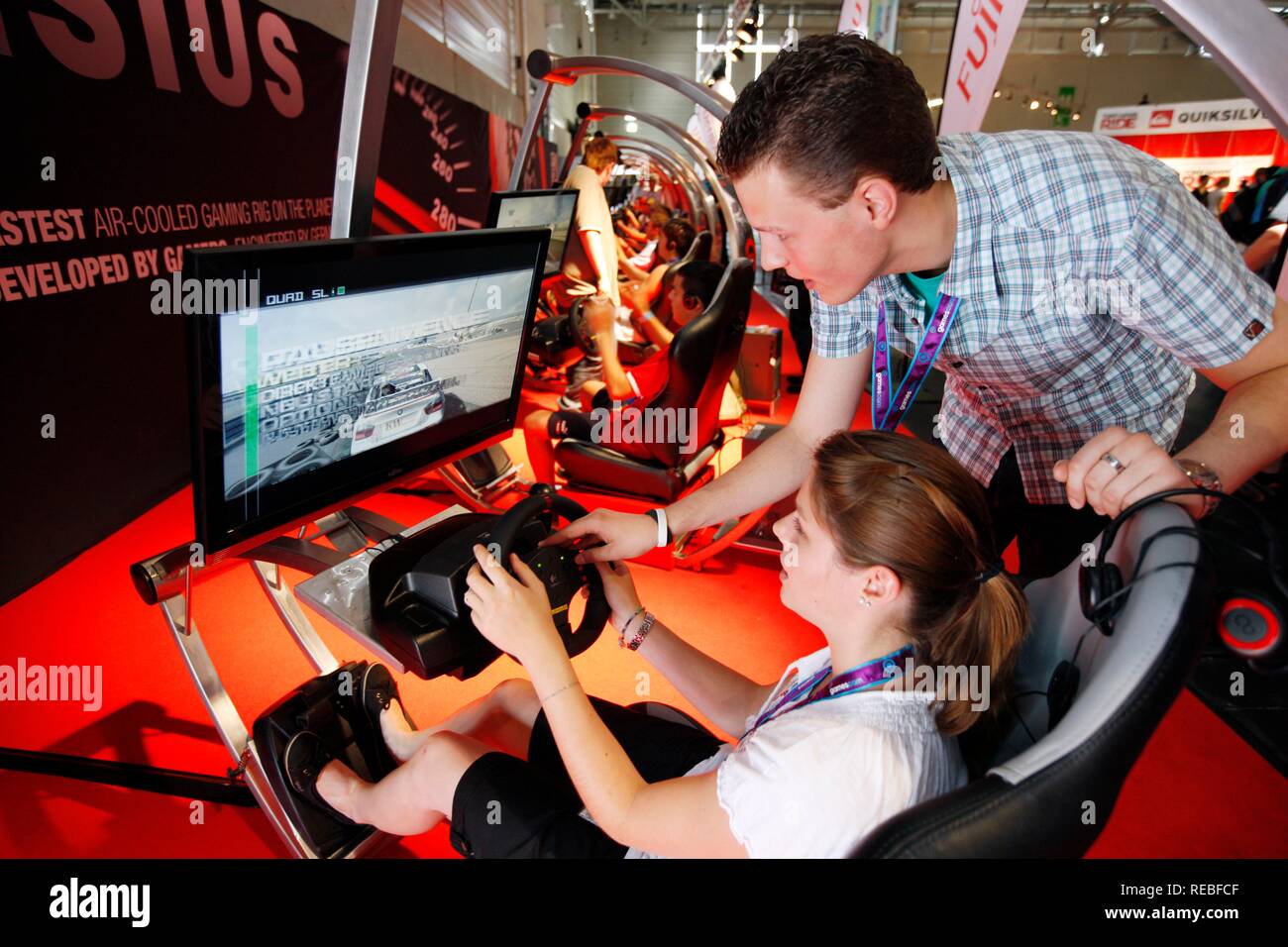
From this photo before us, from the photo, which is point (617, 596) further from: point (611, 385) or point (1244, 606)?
point (611, 385)

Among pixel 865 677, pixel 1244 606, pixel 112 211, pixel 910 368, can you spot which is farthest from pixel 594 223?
pixel 1244 606

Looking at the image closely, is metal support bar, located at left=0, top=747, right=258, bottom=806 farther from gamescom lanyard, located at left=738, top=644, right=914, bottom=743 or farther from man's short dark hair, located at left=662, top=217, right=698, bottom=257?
man's short dark hair, located at left=662, top=217, right=698, bottom=257

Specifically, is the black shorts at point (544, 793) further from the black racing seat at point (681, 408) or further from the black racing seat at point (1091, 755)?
the black racing seat at point (681, 408)

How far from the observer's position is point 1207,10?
4.22 ft

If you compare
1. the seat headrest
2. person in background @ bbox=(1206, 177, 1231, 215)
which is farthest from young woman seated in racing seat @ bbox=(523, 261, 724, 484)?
person in background @ bbox=(1206, 177, 1231, 215)

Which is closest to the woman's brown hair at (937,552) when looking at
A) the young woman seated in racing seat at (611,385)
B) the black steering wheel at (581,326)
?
the young woman seated in racing seat at (611,385)

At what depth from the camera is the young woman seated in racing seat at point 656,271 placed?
564 cm

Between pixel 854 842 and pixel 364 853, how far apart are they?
1.26 meters

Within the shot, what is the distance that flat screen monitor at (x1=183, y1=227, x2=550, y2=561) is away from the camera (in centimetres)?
108

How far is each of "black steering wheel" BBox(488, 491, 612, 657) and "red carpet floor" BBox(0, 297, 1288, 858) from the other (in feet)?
1.82

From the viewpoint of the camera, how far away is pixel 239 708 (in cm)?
232

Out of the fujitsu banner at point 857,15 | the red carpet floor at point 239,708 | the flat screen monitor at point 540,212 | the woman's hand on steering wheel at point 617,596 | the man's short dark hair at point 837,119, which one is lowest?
the red carpet floor at point 239,708

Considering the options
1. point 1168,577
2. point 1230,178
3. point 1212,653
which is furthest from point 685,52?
point 1168,577

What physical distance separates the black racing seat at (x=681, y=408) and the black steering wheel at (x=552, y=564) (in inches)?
65.4
